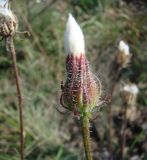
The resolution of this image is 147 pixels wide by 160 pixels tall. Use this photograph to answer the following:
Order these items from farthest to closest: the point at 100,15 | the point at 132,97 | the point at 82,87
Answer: the point at 100,15 < the point at 132,97 < the point at 82,87

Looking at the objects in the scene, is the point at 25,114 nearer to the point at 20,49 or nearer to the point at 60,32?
the point at 20,49

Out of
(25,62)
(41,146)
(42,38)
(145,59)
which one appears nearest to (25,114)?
(41,146)

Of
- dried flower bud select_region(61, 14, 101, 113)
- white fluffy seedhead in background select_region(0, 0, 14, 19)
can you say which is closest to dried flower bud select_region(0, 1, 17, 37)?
white fluffy seedhead in background select_region(0, 0, 14, 19)

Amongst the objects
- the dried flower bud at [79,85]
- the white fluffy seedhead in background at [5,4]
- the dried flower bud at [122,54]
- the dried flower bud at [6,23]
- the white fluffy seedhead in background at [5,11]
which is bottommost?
the dried flower bud at [79,85]

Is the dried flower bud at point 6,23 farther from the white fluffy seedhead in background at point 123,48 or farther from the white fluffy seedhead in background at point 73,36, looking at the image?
the white fluffy seedhead in background at point 123,48

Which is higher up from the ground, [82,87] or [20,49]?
[20,49]

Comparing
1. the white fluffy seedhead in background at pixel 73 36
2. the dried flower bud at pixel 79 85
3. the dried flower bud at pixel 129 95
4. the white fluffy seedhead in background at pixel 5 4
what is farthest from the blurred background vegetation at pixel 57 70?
the white fluffy seedhead in background at pixel 73 36
